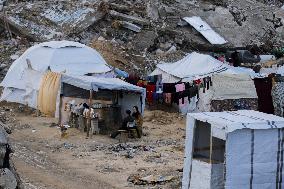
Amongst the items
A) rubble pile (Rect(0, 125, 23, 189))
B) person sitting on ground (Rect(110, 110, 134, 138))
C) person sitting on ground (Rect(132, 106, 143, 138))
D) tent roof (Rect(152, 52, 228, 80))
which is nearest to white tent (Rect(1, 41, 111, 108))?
tent roof (Rect(152, 52, 228, 80))

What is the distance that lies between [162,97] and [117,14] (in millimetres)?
7816

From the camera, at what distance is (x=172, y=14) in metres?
27.1

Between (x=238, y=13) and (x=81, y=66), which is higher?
(x=238, y=13)

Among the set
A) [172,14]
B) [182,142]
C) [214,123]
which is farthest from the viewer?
[172,14]

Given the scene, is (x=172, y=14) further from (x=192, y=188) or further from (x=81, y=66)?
(x=192, y=188)

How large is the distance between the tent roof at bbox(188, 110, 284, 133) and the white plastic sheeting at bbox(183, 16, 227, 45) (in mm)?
16385

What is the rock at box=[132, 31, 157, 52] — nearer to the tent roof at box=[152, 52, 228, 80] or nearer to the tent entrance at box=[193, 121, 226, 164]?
the tent roof at box=[152, 52, 228, 80]

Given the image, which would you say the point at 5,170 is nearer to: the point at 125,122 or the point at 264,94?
the point at 125,122

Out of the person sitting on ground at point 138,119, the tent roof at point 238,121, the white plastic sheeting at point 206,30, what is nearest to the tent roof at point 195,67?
the person sitting on ground at point 138,119

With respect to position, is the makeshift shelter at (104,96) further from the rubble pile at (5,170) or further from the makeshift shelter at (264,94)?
the rubble pile at (5,170)

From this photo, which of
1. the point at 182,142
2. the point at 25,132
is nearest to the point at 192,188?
the point at 182,142

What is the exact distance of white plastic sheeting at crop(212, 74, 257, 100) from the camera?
54.2ft

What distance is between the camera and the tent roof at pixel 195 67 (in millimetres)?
18953

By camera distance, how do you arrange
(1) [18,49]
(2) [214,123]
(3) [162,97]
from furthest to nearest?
(1) [18,49] → (3) [162,97] → (2) [214,123]
